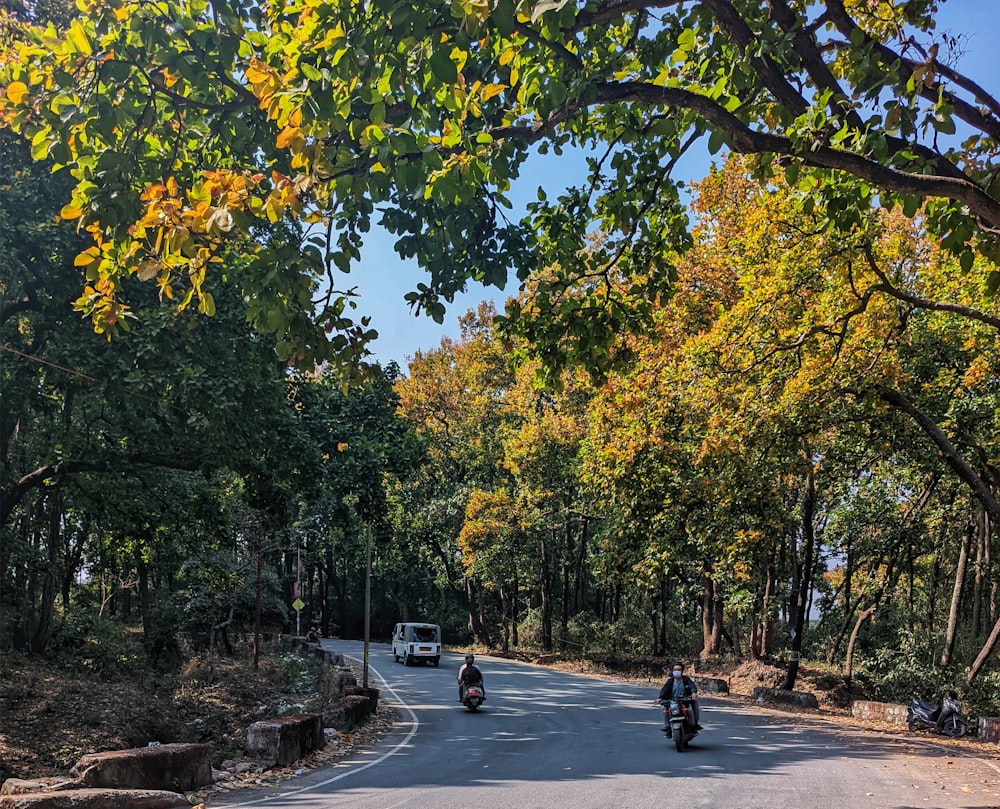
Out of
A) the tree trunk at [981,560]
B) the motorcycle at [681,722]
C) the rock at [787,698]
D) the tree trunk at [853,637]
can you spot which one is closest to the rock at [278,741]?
the motorcycle at [681,722]

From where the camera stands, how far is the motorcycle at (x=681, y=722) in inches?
485

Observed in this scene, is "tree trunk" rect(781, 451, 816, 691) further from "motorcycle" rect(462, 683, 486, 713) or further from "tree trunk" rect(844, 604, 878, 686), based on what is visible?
"motorcycle" rect(462, 683, 486, 713)

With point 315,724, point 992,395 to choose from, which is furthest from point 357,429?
point 992,395

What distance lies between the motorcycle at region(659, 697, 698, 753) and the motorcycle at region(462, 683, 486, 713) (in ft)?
20.2

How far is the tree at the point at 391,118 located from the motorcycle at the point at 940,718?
12.9 metres

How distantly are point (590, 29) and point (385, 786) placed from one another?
8864 mm

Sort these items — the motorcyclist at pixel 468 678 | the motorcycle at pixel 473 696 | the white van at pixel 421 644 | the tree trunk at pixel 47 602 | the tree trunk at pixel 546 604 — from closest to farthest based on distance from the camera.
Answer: the motorcycle at pixel 473 696, the motorcyclist at pixel 468 678, the tree trunk at pixel 47 602, the white van at pixel 421 644, the tree trunk at pixel 546 604

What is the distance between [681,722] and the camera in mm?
12352

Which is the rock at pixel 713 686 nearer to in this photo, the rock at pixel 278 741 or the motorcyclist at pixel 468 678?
the motorcyclist at pixel 468 678

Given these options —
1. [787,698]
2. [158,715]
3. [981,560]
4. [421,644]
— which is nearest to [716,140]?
[158,715]

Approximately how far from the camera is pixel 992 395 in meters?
16.3

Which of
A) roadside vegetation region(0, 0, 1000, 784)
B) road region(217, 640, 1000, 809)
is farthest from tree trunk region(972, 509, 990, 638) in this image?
road region(217, 640, 1000, 809)

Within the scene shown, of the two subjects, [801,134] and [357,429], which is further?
[357,429]

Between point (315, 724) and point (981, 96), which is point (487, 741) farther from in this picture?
point (981, 96)
